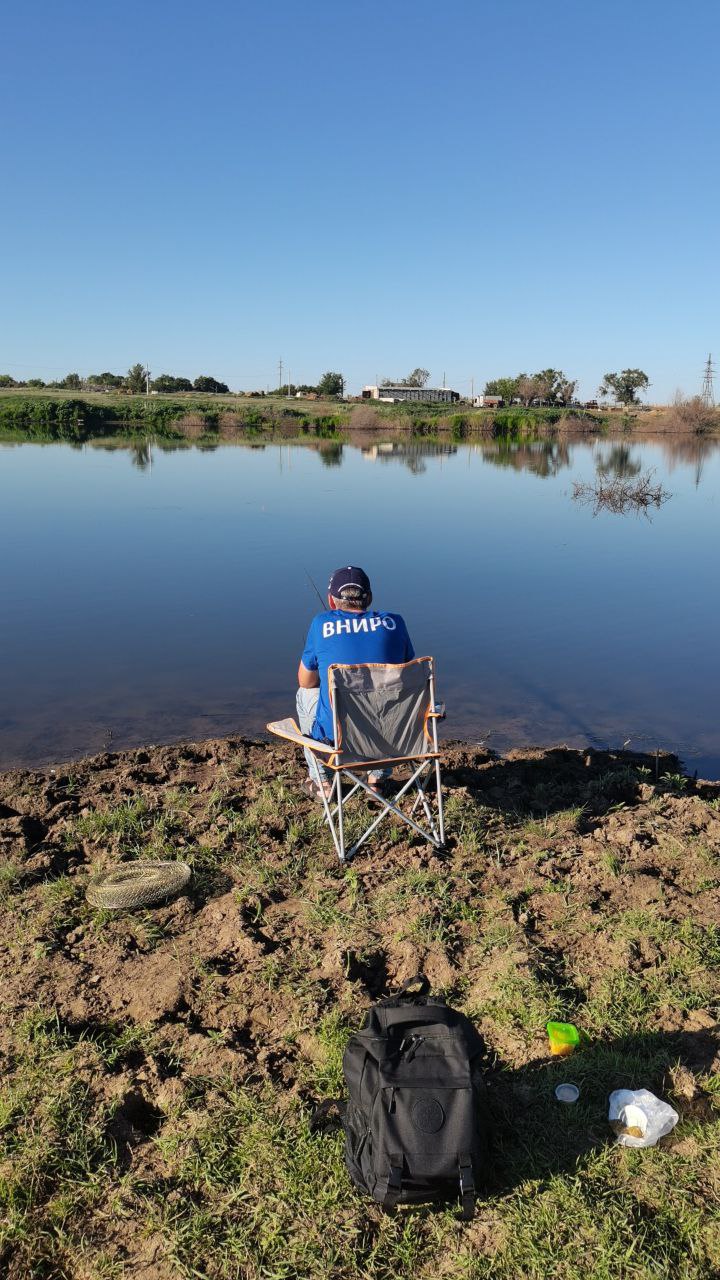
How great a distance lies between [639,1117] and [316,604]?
448 inches

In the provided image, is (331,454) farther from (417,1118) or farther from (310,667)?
(417,1118)

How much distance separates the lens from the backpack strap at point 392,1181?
2.50 m

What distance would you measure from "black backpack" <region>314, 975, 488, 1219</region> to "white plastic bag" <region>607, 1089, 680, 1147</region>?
537 millimetres

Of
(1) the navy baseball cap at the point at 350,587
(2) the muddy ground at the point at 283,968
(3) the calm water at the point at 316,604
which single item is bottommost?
(3) the calm water at the point at 316,604

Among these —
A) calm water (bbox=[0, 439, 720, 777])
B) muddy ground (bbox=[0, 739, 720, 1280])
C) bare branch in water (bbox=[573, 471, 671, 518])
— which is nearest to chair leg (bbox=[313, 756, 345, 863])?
muddy ground (bbox=[0, 739, 720, 1280])

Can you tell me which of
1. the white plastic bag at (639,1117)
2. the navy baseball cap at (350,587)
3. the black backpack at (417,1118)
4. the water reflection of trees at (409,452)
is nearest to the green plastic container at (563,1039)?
the white plastic bag at (639,1117)

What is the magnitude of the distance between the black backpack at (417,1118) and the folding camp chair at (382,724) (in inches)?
78.7

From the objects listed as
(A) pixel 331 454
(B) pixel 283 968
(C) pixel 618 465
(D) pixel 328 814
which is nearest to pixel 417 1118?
(B) pixel 283 968

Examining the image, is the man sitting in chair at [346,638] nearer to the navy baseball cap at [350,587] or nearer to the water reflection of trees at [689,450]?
the navy baseball cap at [350,587]

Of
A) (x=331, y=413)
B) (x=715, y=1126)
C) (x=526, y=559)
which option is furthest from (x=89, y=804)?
(x=331, y=413)

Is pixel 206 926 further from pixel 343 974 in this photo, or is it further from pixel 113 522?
pixel 113 522

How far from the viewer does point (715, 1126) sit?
2861 millimetres

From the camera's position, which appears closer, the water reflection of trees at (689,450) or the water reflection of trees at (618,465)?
the water reflection of trees at (618,465)

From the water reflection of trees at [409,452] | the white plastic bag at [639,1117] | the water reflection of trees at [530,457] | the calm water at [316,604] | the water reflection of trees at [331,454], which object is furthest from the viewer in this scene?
the water reflection of trees at [409,452]
